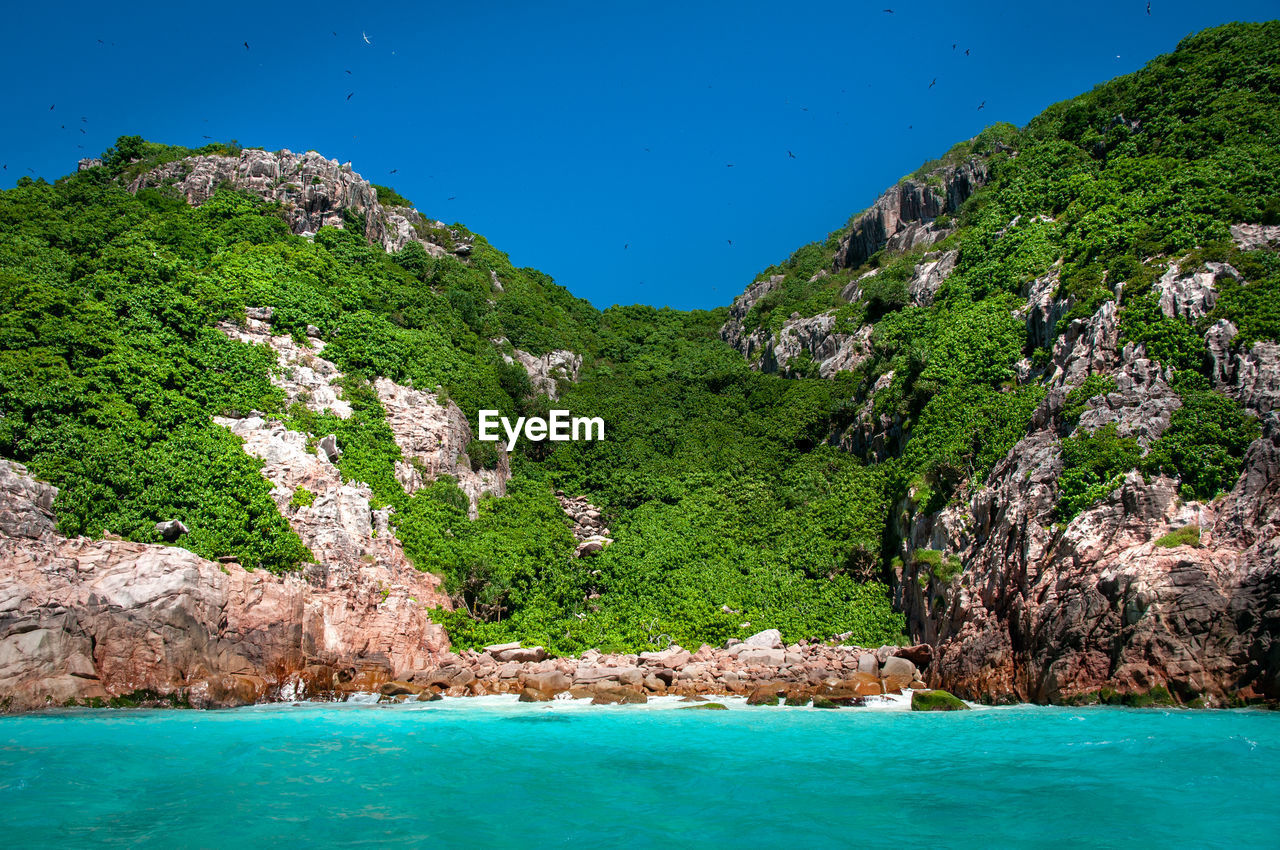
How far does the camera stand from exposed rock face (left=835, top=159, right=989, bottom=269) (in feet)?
167

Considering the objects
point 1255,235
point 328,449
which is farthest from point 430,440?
point 1255,235

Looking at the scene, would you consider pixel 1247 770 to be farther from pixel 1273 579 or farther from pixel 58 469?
A: pixel 58 469

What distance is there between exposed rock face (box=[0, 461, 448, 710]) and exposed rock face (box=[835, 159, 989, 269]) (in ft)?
146

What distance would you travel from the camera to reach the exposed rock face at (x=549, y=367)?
47312 mm

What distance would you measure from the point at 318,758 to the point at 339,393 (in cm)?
2173

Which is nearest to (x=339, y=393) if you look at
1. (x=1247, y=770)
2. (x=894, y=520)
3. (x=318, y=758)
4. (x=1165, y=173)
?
(x=318, y=758)

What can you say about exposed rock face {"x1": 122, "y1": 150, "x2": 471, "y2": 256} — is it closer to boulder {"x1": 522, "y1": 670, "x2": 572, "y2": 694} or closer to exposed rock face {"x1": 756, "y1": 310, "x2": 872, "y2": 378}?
exposed rock face {"x1": 756, "y1": 310, "x2": 872, "y2": 378}

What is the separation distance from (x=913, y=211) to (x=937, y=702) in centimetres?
4337

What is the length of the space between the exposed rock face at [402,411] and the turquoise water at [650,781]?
51.5 ft

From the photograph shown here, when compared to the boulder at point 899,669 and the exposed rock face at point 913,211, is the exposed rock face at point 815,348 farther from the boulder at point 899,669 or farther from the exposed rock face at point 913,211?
the boulder at point 899,669

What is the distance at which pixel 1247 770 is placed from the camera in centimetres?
1153

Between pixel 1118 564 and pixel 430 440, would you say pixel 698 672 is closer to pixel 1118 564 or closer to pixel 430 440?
pixel 1118 564

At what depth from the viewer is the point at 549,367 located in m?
49.6

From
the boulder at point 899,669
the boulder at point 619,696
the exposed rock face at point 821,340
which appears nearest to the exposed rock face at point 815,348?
the exposed rock face at point 821,340
